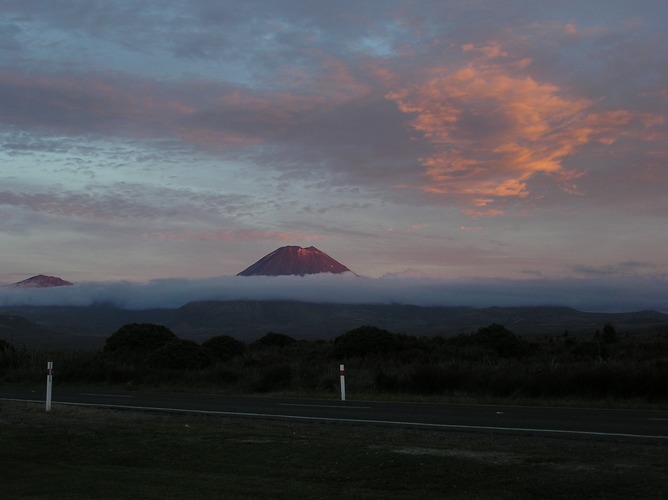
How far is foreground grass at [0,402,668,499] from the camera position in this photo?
29.5 feet

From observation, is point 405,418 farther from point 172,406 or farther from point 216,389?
point 216,389

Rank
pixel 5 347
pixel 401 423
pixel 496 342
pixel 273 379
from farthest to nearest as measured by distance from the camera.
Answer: pixel 5 347
pixel 496 342
pixel 273 379
pixel 401 423

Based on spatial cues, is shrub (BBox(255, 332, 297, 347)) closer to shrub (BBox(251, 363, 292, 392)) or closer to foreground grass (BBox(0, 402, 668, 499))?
shrub (BBox(251, 363, 292, 392))

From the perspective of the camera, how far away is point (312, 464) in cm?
1065

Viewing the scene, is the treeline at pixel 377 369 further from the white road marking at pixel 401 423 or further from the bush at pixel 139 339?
the white road marking at pixel 401 423

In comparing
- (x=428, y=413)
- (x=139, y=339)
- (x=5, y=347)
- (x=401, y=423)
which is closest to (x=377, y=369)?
(x=428, y=413)

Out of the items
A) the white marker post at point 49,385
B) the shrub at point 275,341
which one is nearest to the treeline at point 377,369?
the white marker post at point 49,385

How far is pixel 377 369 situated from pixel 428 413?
9081 millimetres

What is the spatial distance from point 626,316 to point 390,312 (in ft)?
181

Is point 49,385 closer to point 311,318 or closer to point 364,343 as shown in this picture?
point 364,343

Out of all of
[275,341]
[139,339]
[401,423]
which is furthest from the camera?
[275,341]

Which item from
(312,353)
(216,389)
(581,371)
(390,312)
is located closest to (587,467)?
(581,371)

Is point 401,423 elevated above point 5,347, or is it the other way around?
point 5,347

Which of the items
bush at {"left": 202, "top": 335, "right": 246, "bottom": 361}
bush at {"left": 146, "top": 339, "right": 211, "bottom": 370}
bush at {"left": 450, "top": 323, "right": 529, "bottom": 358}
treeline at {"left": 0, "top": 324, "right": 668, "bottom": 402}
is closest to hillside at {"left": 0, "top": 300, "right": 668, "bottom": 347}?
bush at {"left": 202, "top": 335, "right": 246, "bottom": 361}
